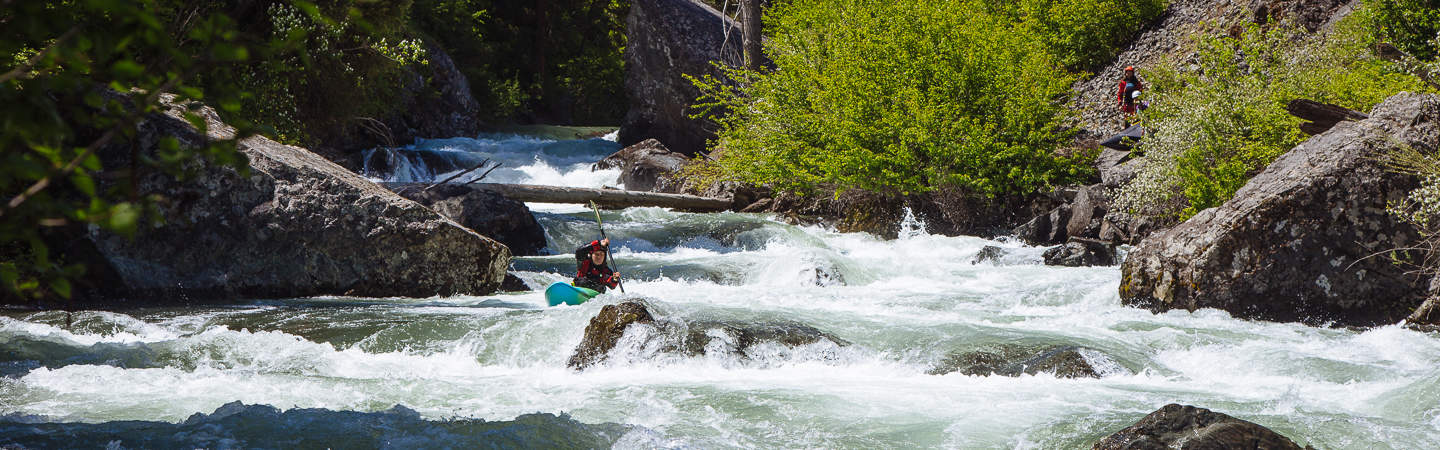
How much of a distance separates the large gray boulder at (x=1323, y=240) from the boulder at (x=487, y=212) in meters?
8.39

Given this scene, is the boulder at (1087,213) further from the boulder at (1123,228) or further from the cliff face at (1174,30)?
the cliff face at (1174,30)

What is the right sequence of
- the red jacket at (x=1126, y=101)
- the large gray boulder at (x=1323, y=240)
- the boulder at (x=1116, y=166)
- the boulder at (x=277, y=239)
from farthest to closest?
the red jacket at (x=1126, y=101)
the boulder at (x=1116, y=166)
the boulder at (x=277, y=239)
the large gray boulder at (x=1323, y=240)

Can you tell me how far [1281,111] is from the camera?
429 inches

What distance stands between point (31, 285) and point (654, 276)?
971 cm

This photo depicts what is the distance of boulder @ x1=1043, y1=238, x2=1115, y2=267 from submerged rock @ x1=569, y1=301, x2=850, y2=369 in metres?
5.82

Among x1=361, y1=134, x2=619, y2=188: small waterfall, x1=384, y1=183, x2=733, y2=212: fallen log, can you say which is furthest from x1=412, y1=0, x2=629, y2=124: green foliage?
x1=384, y1=183, x2=733, y2=212: fallen log

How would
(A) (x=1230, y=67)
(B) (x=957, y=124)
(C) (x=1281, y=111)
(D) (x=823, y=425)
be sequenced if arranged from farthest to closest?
(B) (x=957, y=124) → (A) (x=1230, y=67) → (C) (x=1281, y=111) → (D) (x=823, y=425)

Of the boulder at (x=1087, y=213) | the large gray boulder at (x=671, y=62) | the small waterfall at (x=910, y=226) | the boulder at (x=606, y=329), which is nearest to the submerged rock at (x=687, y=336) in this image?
the boulder at (x=606, y=329)

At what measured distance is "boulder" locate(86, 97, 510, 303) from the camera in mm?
9047

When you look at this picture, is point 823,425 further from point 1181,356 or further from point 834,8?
point 834,8

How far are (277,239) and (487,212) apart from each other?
12.4 ft

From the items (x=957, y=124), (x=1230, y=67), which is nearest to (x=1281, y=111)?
(x=1230, y=67)

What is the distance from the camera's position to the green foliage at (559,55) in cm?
3578

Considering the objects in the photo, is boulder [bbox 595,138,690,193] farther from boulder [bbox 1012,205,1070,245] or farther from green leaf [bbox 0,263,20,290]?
green leaf [bbox 0,263,20,290]
